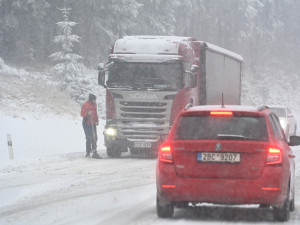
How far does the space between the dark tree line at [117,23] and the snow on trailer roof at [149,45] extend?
2418 centimetres

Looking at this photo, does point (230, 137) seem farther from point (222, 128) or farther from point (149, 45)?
point (149, 45)

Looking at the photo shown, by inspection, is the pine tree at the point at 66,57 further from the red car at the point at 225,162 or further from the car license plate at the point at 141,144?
the red car at the point at 225,162

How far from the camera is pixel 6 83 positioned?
135 feet

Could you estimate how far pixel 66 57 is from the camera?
143 ft

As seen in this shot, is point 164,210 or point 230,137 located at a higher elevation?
point 230,137

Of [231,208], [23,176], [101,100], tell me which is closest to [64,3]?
[101,100]

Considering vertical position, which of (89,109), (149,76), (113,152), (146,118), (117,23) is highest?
(117,23)

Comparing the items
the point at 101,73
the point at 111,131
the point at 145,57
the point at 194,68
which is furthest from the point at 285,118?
the point at 101,73

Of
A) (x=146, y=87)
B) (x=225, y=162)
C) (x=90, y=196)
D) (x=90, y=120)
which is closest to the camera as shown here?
(x=225, y=162)

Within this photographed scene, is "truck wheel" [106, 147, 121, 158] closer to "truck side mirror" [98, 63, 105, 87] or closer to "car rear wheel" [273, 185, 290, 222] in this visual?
"truck side mirror" [98, 63, 105, 87]

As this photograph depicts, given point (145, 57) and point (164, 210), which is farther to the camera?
point (145, 57)

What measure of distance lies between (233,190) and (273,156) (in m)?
0.65

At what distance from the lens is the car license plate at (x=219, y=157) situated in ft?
31.4

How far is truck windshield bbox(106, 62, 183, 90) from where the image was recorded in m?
20.7
